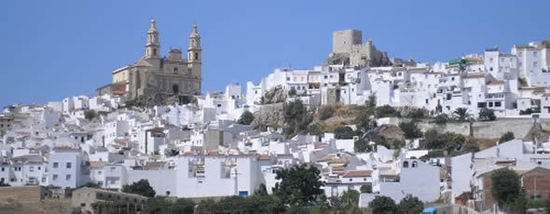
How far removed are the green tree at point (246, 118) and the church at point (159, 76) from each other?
8897mm

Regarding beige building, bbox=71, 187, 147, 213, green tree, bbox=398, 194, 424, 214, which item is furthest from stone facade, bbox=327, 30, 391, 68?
green tree, bbox=398, 194, 424, 214

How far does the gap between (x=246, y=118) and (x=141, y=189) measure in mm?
15774

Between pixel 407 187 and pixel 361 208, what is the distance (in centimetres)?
223

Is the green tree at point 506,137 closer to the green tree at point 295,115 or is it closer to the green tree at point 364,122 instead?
the green tree at point 364,122

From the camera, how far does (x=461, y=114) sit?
6056 centimetres

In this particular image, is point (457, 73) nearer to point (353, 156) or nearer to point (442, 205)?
point (353, 156)

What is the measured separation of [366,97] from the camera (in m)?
66.1

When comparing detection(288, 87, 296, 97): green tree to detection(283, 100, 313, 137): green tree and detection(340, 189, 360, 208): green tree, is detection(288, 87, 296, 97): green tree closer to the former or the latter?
detection(283, 100, 313, 137): green tree

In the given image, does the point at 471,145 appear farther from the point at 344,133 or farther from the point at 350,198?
the point at 350,198

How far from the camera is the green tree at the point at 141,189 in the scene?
2084 inches

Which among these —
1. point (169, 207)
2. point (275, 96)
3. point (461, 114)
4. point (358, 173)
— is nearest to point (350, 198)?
point (358, 173)

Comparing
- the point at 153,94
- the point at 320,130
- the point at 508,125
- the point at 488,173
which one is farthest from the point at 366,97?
the point at 488,173

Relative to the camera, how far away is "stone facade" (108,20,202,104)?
253ft

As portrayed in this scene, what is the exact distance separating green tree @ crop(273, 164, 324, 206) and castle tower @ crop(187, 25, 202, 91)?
1169 inches
